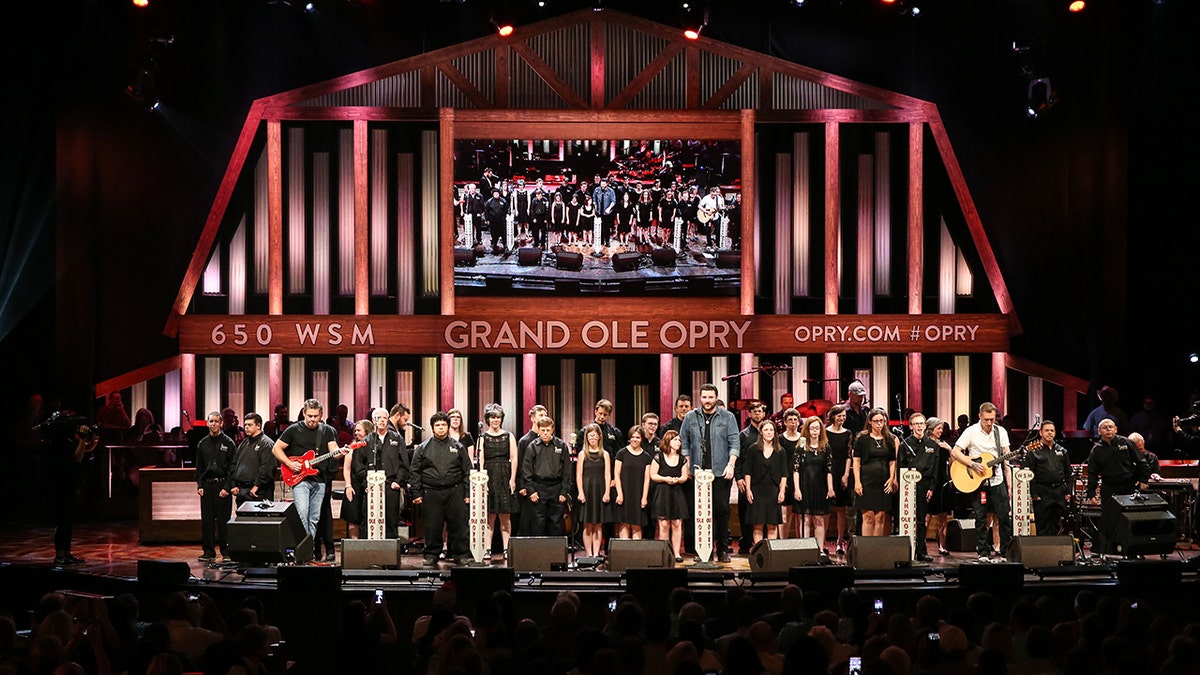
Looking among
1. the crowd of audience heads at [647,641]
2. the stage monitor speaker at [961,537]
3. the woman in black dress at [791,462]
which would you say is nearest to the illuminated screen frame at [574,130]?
the woman in black dress at [791,462]

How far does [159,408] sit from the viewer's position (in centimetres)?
1852

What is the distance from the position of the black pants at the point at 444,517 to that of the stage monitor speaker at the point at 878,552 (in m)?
3.92

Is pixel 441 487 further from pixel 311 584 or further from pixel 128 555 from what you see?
pixel 128 555

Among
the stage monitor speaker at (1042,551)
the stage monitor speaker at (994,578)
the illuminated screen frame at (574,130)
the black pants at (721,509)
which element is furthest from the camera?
the illuminated screen frame at (574,130)

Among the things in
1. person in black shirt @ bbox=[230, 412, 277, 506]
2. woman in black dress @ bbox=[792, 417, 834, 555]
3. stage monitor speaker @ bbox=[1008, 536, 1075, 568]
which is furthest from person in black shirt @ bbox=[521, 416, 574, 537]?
stage monitor speaker @ bbox=[1008, 536, 1075, 568]

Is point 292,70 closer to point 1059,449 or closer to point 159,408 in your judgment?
point 159,408

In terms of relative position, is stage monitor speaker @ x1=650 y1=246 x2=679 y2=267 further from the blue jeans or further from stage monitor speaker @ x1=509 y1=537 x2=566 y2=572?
stage monitor speaker @ x1=509 y1=537 x2=566 y2=572

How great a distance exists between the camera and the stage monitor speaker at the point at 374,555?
39.4 ft

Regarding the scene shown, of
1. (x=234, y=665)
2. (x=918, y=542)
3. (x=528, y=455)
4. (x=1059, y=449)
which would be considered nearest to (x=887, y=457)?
(x=918, y=542)

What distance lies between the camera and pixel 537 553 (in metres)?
12.1

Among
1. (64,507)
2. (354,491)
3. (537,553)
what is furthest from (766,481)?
(64,507)

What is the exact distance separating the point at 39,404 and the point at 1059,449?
1243 centimetres

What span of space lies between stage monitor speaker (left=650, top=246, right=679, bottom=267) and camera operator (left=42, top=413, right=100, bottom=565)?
8108 millimetres

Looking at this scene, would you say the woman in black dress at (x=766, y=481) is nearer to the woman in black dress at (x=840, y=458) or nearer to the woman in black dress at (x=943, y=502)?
the woman in black dress at (x=840, y=458)
